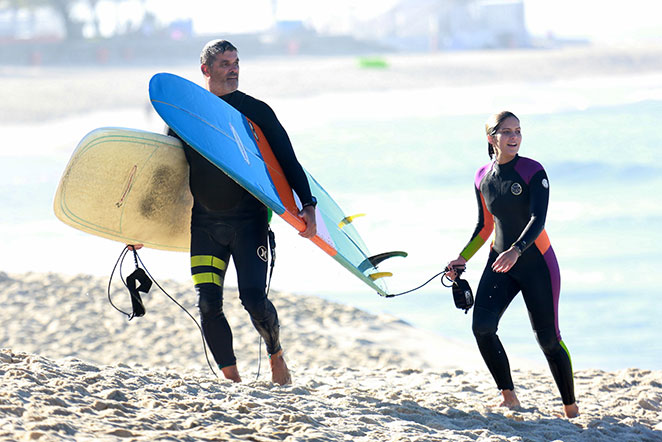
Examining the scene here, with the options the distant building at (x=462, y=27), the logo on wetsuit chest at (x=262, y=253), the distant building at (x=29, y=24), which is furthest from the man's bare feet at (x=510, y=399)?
the distant building at (x=462, y=27)

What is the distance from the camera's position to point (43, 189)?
50.6ft

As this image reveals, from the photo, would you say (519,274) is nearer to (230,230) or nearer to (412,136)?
(230,230)

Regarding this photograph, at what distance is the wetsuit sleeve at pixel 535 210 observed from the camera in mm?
3783

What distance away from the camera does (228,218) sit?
3980 millimetres

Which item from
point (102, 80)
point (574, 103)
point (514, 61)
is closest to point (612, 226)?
point (574, 103)

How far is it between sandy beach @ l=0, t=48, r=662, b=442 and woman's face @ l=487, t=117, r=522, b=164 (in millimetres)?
1185

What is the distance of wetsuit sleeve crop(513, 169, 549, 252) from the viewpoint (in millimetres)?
3783

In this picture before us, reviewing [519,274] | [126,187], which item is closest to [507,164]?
[519,274]

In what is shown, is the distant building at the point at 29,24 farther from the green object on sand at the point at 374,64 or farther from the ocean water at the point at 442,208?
the ocean water at the point at 442,208

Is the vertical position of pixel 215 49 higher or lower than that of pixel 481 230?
higher

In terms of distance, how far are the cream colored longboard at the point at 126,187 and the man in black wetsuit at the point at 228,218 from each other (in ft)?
0.96

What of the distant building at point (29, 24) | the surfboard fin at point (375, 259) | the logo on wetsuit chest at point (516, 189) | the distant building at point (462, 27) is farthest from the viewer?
the distant building at point (462, 27)

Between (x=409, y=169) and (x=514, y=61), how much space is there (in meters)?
29.4

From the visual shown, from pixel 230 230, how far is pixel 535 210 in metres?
1.33
